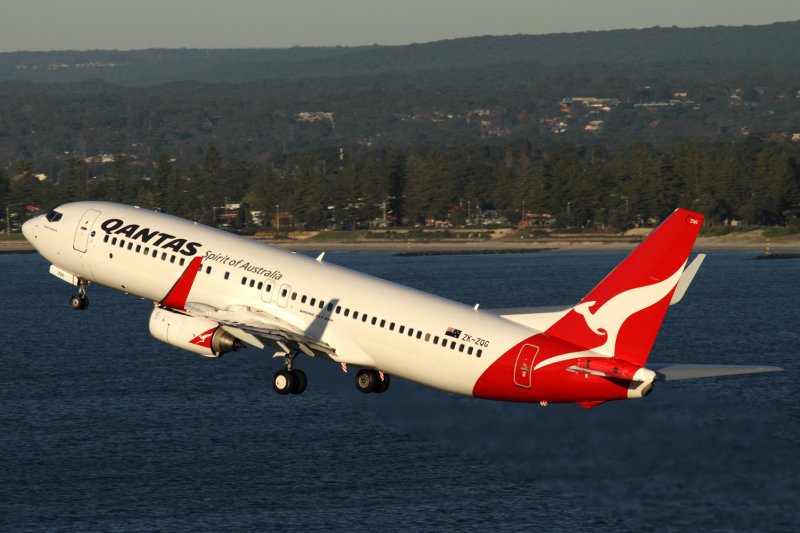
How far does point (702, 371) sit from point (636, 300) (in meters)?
4.16

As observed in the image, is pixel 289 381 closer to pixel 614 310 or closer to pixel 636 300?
pixel 614 310

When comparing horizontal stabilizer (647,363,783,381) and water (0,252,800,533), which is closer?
horizontal stabilizer (647,363,783,381)

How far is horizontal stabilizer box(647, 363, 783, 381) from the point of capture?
4729cm

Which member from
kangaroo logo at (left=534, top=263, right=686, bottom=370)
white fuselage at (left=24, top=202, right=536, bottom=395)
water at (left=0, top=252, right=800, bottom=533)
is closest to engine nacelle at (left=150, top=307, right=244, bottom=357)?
white fuselage at (left=24, top=202, right=536, bottom=395)

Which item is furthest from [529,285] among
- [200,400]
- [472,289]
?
[200,400]

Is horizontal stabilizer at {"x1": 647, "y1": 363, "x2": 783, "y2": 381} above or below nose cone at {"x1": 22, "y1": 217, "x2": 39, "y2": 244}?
below

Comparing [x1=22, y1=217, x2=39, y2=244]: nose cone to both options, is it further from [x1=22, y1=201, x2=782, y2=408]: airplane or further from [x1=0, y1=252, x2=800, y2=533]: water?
[x1=0, y1=252, x2=800, y2=533]: water

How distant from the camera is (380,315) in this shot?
175 ft

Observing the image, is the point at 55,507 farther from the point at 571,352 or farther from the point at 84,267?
the point at 571,352

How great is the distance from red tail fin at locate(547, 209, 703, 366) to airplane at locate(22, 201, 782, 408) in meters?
0.05

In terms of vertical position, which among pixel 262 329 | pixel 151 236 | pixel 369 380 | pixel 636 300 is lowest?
pixel 369 380

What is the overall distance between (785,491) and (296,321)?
29.6 meters

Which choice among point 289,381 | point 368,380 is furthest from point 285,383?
point 368,380

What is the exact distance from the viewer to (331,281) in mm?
55312
